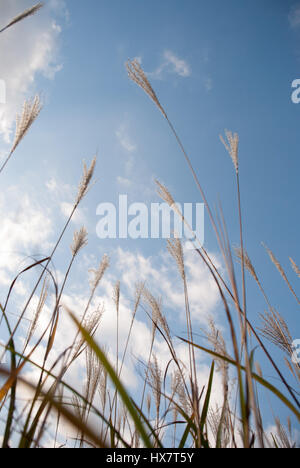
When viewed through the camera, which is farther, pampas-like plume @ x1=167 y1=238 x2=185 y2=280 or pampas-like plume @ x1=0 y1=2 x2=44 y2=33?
pampas-like plume @ x1=167 y1=238 x2=185 y2=280

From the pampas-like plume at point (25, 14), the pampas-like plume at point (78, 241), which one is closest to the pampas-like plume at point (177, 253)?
the pampas-like plume at point (78, 241)

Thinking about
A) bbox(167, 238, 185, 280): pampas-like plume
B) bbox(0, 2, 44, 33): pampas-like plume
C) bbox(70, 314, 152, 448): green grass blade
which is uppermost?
bbox(0, 2, 44, 33): pampas-like plume

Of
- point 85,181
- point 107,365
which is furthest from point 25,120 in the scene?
point 107,365

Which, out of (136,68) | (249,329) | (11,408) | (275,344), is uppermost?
(136,68)

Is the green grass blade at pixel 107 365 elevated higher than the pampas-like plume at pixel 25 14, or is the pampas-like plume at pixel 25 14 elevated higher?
the pampas-like plume at pixel 25 14

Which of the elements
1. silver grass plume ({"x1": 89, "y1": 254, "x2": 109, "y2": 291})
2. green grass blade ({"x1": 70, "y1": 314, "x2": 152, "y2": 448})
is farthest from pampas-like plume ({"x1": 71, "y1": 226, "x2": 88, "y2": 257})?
green grass blade ({"x1": 70, "y1": 314, "x2": 152, "y2": 448})

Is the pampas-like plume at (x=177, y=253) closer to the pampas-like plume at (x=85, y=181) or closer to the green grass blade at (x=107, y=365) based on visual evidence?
the pampas-like plume at (x=85, y=181)

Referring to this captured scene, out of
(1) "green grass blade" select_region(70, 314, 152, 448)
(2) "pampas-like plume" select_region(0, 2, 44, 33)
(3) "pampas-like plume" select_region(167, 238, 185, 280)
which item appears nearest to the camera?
(1) "green grass blade" select_region(70, 314, 152, 448)

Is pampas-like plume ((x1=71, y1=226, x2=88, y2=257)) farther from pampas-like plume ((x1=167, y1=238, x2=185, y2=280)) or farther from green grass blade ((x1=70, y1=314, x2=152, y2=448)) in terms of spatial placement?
green grass blade ((x1=70, y1=314, x2=152, y2=448))

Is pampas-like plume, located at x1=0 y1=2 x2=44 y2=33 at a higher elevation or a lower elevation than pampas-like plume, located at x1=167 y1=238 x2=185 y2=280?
higher
